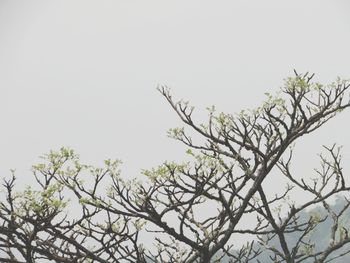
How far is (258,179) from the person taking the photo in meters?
6.32

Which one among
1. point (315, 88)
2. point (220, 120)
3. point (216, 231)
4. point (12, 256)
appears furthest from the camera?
point (12, 256)

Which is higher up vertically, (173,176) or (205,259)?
(173,176)

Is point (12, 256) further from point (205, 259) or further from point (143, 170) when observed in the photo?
point (205, 259)

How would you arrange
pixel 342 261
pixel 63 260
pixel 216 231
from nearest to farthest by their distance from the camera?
pixel 63 260, pixel 216 231, pixel 342 261

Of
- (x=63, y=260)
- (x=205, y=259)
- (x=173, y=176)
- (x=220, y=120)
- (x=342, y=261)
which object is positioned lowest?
(x=205, y=259)

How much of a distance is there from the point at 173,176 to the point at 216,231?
1.08 metres

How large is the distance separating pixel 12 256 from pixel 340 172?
738 cm

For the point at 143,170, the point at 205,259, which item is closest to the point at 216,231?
the point at 205,259

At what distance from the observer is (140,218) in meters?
5.80

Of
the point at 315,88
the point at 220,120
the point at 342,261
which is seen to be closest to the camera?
the point at 315,88

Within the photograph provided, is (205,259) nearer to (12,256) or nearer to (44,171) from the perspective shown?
(44,171)

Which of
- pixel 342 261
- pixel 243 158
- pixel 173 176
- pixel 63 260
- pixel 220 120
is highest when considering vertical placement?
pixel 342 261

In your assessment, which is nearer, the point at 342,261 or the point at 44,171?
the point at 44,171

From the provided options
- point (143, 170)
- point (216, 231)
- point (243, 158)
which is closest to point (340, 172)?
point (243, 158)
